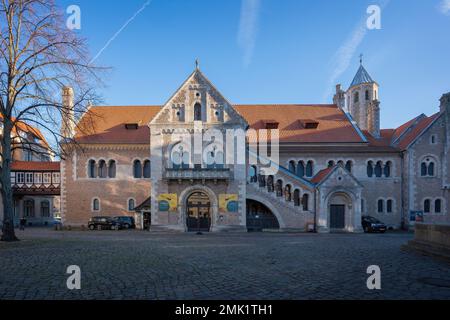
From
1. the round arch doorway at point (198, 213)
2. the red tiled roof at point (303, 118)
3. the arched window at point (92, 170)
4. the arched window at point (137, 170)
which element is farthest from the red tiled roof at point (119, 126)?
the red tiled roof at point (303, 118)

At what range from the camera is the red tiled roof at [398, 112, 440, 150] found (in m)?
31.7

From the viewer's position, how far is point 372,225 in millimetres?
28625

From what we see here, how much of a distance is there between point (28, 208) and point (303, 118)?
136 feet

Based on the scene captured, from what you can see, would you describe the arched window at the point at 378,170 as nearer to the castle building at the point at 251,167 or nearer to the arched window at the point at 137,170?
the castle building at the point at 251,167

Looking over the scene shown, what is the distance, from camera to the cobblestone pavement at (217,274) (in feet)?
24.6

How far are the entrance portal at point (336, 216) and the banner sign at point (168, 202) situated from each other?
50.2 ft

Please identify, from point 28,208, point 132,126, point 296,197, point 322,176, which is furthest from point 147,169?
point 28,208

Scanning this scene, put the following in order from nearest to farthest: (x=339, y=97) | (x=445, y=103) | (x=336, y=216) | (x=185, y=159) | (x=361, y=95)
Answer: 1. (x=185, y=159)
2. (x=336, y=216)
3. (x=445, y=103)
4. (x=339, y=97)
5. (x=361, y=95)

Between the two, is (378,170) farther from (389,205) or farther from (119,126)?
(119,126)

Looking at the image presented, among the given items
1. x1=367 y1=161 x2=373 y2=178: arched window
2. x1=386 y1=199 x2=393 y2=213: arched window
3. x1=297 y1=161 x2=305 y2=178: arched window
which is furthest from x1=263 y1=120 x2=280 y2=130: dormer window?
x1=386 y1=199 x2=393 y2=213: arched window

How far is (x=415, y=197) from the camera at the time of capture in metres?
31.5

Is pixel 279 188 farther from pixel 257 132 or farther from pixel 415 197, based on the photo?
pixel 415 197
